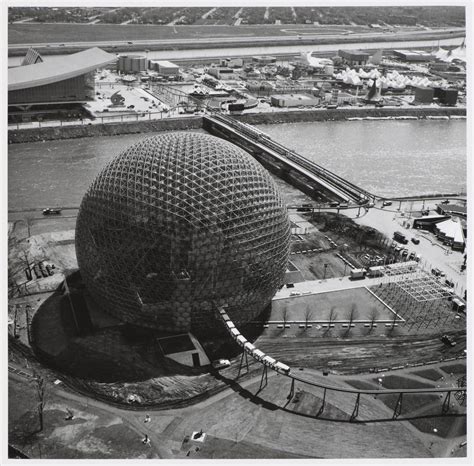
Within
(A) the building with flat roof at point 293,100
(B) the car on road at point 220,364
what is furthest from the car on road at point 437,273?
(A) the building with flat roof at point 293,100

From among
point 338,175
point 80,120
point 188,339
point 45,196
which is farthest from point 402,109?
point 188,339

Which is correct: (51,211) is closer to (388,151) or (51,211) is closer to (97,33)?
(388,151)

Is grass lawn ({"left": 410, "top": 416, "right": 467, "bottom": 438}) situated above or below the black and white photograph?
below

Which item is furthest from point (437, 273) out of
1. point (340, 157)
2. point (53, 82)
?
point (53, 82)

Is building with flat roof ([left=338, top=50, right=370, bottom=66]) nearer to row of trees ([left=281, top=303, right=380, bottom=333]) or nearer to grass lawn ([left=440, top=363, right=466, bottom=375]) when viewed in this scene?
row of trees ([left=281, top=303, right=380, bottom=333])

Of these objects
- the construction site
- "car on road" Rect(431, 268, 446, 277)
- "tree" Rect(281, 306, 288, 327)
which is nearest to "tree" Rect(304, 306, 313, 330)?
the construction site

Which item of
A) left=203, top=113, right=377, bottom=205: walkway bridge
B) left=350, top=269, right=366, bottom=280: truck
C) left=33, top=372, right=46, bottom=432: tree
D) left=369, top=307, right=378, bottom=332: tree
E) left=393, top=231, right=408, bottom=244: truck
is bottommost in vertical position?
left=33, top=372, right=46, bottom=432: tree
